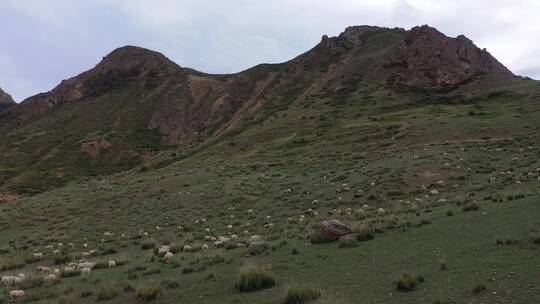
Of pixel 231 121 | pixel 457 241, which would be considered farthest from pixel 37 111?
pixel 457 241

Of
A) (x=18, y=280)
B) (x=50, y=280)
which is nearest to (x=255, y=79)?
(x=50, y=280)

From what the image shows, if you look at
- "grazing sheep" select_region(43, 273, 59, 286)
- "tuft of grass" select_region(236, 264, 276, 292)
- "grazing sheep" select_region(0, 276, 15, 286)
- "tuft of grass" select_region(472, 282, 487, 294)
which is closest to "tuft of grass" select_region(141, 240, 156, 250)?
"grazing sheep" select_region(43, 273, 59, 286)

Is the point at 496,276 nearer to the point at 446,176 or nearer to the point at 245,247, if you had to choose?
the point at 245,247

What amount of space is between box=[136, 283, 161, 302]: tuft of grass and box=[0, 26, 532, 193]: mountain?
69.4 m

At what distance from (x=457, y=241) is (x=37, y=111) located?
442ft

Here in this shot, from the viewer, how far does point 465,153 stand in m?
40.5

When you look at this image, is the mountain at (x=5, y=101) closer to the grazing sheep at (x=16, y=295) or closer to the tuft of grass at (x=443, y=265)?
the grazing sheep at (x=16, y=295)

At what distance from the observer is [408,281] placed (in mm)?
11039

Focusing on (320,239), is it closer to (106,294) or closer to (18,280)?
(106,294)

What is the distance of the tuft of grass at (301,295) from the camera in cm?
1058

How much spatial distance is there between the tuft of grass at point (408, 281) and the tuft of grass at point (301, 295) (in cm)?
182

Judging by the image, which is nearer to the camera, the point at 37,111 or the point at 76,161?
the point at 76,161

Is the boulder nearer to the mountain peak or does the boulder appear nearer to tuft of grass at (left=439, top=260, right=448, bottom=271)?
tuft of grass at (left=439, top=260, right=448, bottom=271)

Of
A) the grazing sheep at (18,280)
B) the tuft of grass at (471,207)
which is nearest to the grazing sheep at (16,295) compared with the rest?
the grazing sheep at (18,280)
